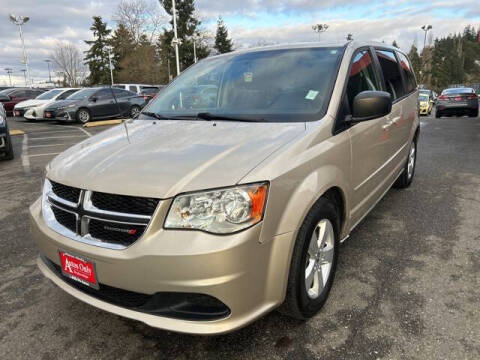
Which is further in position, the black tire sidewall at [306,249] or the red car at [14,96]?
the red car at [14,96]

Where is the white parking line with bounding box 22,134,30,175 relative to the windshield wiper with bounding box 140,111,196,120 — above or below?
below

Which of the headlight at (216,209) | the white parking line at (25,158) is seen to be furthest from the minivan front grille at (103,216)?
the white parking line at (25,158)

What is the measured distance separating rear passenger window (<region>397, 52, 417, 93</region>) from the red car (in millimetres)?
20837

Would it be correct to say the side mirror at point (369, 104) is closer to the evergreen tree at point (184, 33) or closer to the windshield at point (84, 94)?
the windshield at point (84, 94)

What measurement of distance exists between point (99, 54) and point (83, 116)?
52211 mm

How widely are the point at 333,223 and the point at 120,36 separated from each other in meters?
60.4

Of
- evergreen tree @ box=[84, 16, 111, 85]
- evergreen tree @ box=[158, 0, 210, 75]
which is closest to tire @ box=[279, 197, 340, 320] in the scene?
evergreen tree @ box=[158, 0, 210, 75]

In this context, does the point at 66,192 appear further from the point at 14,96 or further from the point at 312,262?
the point at 14,96

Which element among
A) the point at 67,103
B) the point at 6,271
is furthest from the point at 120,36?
the point at 6,271

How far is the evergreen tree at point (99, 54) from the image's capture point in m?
60.5

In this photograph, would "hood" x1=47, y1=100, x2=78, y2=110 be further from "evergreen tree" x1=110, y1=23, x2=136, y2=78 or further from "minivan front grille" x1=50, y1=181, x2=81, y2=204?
"evergreen tree" x1=110, y1=23, x2=136, y2=78

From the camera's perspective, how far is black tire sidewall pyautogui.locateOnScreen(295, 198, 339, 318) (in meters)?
2.13

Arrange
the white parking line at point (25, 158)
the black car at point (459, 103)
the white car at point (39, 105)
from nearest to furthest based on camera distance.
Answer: the white parking line at point (25, 158) < the white car at point (39, 105) < the black car at point (459, 103)

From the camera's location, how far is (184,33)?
2036 inches
